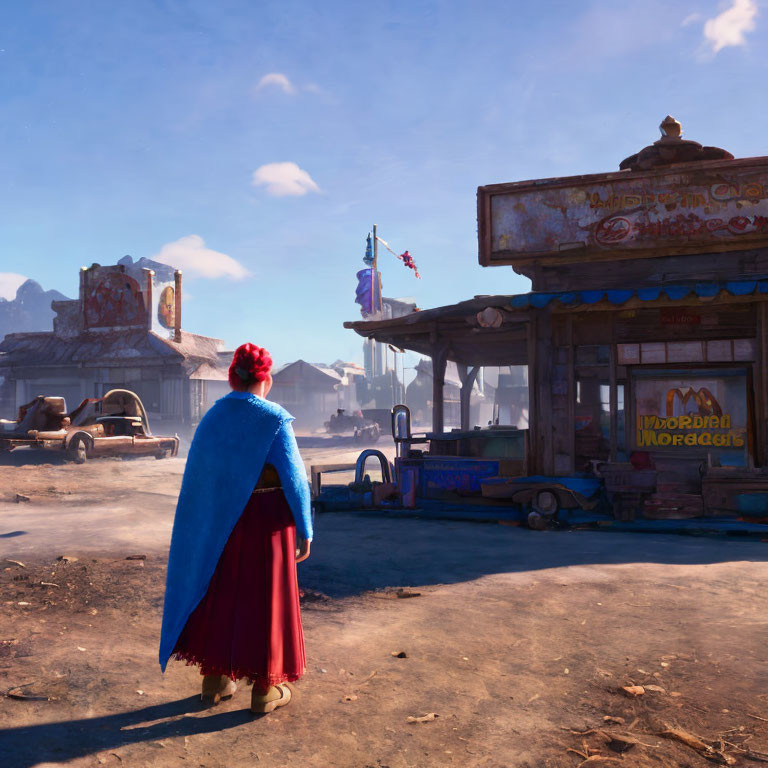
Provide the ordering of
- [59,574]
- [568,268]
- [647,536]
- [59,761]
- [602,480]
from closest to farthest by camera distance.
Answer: [59,761]
[59,574]
[647,536]
[602,480]
[568,268]

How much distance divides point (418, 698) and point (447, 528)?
5.22 metres

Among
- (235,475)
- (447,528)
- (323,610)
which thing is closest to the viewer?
(235,475)

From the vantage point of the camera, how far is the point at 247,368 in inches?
129

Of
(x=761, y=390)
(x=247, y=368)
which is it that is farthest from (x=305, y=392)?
(x=247, y=368)

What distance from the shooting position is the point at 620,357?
9.41 metres

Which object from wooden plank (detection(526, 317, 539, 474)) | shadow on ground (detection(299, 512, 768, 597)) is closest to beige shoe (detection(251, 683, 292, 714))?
shadow on ground (detection(299, 512, 768, 597))

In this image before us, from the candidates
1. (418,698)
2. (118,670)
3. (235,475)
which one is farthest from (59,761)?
(418,698)

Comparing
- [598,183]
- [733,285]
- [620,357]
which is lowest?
[620,357]

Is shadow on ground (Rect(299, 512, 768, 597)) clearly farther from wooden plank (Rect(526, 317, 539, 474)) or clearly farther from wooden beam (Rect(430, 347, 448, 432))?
wooden beam (Rect(430, 347, 448, 432))

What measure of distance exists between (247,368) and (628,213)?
7858 mm

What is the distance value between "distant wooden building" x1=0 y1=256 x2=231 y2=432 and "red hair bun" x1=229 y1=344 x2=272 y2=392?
27.6 m

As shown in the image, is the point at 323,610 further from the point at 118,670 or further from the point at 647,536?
the point at 647,536

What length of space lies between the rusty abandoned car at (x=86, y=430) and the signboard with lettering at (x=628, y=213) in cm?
1344

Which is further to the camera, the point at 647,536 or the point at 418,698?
the point at 647,536
